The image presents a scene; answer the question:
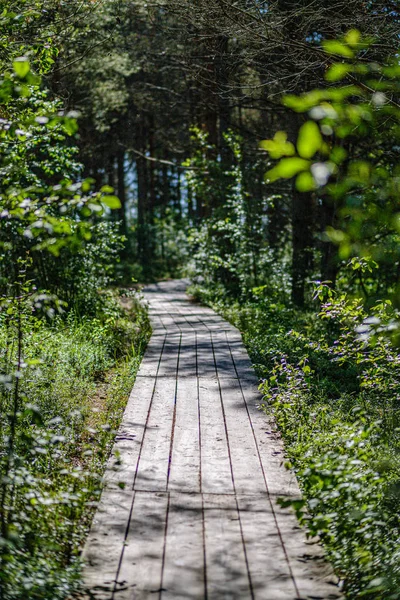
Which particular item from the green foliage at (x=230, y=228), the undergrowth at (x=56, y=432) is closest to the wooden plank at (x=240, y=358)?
the undergrowth at (x=56, y=432)

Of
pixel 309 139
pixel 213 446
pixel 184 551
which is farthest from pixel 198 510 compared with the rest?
pixel 309 139

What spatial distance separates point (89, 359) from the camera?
871 cm

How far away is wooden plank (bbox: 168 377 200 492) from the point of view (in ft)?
15.6

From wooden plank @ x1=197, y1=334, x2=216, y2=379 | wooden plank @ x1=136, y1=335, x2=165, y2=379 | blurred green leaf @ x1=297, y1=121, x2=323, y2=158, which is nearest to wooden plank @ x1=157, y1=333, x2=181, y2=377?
wooden plank @ x1=136, y1=335, x2=165, y2=379

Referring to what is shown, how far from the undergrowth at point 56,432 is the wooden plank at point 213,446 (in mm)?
806

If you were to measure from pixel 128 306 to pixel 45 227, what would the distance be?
12.3 metres

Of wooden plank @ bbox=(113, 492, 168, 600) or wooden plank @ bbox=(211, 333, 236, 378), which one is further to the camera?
wooden plank @ bbox=(211, 333, 236, 378)

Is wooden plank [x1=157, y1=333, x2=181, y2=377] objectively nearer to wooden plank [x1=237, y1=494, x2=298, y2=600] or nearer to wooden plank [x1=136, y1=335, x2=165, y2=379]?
wooden plank [x1=136, y1=335, x2=165, y2=379]

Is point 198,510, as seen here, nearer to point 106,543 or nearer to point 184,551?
point 184,551

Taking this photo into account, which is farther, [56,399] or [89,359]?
[89,359]

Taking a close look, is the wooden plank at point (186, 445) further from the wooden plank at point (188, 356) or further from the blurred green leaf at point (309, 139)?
the blurred green leaf at point (309, 139)

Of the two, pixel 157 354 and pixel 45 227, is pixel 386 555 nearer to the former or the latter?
pixel 45 227

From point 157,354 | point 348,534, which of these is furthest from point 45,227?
point 157,354

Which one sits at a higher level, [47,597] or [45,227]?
[45,227]
